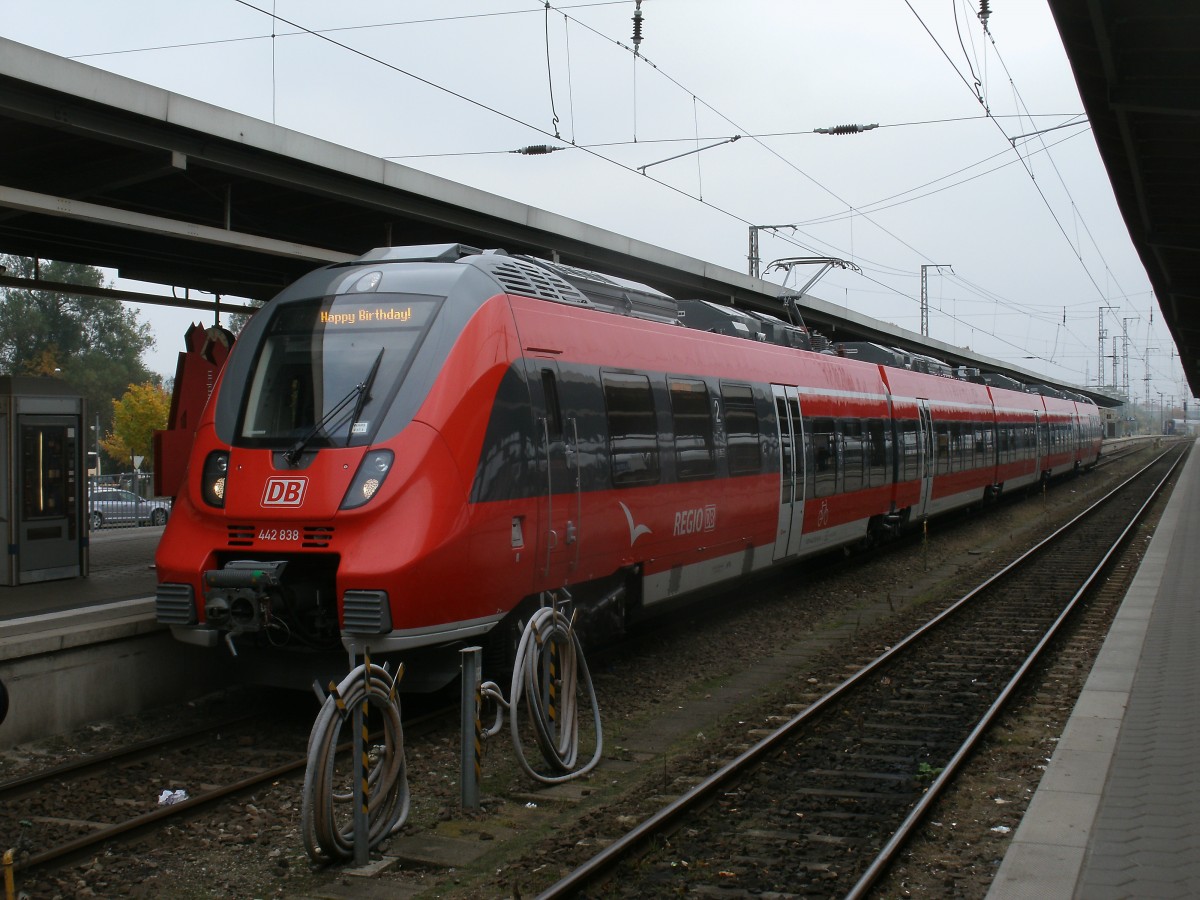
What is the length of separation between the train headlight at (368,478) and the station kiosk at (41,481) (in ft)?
16.9

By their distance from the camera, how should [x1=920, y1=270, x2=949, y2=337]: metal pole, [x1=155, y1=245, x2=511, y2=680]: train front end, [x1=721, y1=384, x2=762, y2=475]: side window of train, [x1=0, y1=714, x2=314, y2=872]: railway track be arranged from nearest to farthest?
[x1=0, y1=714, x2=314, y2=872]: railway track
[x1=155, y1=245, x2=511, y2=680]: train front end
[x1=721, y1=384, x2=762, y2=475]: side window of train
[x1=920, y1=270, x2=949, y2=337]: metal pole

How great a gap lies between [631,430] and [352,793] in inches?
183

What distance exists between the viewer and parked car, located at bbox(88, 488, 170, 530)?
85.4 ft

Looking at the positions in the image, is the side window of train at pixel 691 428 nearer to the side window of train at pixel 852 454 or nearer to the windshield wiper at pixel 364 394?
the windshield wiper at pixel 364 394

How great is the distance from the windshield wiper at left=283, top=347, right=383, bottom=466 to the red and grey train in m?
0.01

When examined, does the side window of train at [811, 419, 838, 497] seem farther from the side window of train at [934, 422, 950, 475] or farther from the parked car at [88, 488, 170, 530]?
the parked car at [88, 488, 170, 530]

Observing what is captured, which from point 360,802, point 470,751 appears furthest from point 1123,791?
point 360,802

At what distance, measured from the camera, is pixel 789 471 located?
13.9 meters

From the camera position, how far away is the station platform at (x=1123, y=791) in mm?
5184

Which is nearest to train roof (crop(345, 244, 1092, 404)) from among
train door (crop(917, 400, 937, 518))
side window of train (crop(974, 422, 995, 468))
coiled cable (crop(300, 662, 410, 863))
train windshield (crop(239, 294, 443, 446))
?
train windshield (crop(239, 294, 443, 446))

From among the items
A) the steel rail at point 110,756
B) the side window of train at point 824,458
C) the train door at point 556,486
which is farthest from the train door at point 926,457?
the steel rail at point 110,756

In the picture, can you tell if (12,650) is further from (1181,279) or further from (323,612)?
(1181,279)

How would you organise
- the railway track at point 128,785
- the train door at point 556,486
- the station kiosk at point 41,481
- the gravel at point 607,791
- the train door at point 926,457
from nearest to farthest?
the gravel at point 607,791 < the railway track at point 128,785 < the train door at point 556,486 < the station kiosk at point 41,481 < the train door at point 926,457

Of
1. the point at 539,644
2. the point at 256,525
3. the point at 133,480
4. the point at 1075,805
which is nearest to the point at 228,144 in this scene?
the point at 256,525
